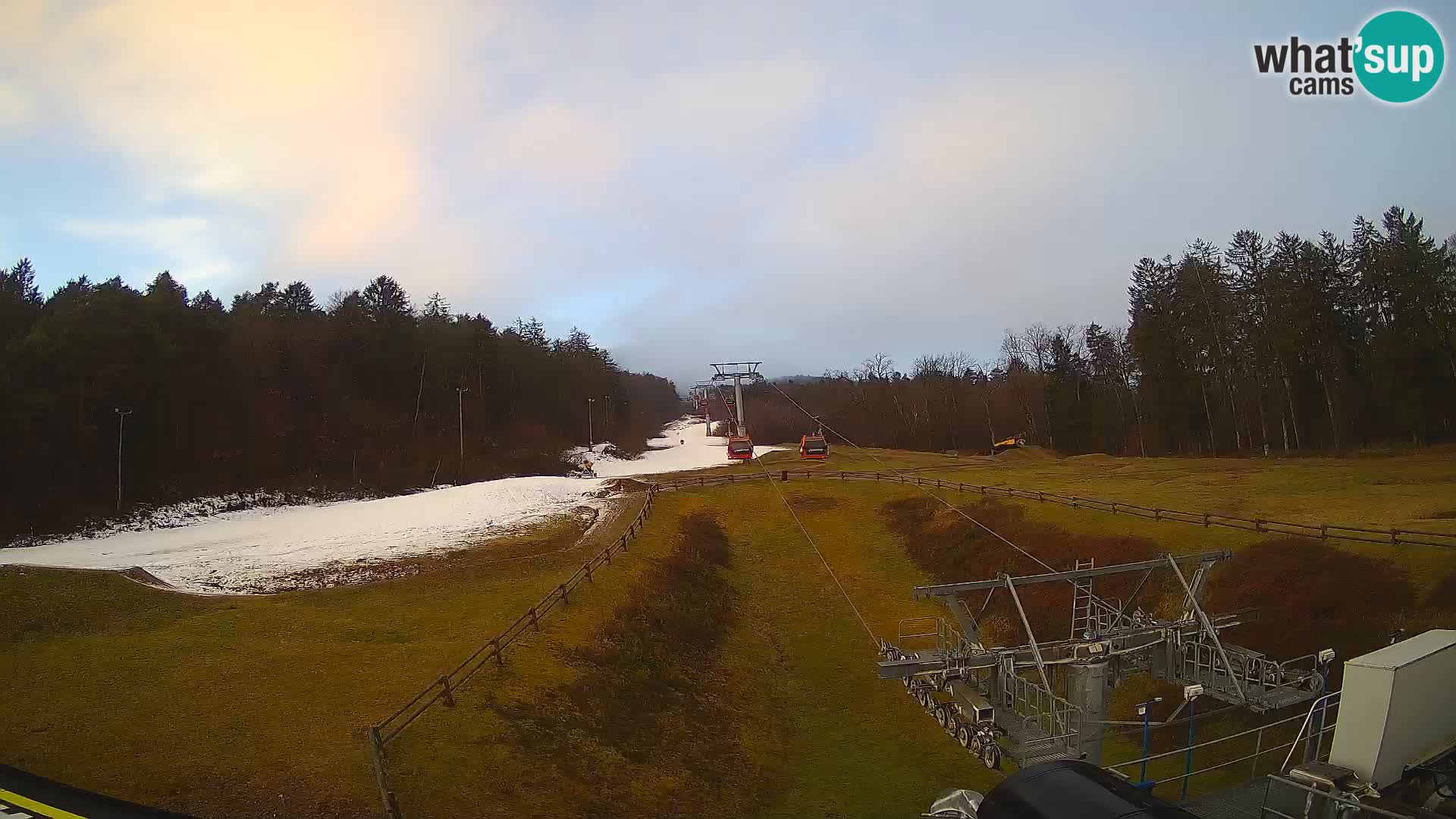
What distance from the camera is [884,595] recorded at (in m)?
35.9

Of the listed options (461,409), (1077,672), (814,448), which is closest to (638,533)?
(1077,672)

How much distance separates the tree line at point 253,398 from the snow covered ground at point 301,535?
4831 mm

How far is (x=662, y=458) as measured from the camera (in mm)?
86312

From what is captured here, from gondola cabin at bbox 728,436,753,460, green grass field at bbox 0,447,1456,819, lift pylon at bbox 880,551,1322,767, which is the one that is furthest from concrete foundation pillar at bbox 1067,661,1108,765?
gondola cabin at bbox 728,436,753,460

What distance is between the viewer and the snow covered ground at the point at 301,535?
107 ft

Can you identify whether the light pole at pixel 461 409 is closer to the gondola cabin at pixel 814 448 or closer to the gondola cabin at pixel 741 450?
the gondola cabin at pixel 741 450

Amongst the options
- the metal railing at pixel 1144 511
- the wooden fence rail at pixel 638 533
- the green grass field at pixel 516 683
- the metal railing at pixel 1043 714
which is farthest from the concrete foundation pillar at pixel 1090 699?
the metal railing at pixel 1144 511

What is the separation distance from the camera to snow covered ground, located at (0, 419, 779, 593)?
32688 mm

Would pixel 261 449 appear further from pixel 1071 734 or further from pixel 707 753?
pixel 1071 734

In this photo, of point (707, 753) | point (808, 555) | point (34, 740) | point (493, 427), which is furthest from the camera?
point (493, 427)

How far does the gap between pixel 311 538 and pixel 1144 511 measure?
148 feet

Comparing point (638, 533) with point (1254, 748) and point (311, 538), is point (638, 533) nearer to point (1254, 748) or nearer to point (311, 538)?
point (311, 538)

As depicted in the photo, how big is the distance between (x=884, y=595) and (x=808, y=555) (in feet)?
21.4

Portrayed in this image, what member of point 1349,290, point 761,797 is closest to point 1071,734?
point 761,797
